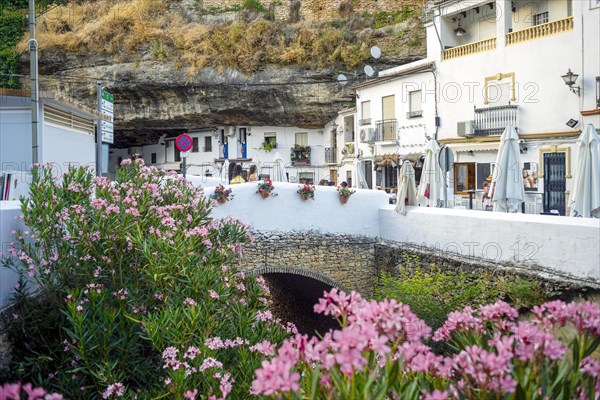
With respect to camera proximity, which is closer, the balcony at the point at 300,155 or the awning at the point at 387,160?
the awning at the point at 387,160

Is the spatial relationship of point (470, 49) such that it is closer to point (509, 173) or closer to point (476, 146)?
point (476, 146)

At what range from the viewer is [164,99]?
35781 millimetres

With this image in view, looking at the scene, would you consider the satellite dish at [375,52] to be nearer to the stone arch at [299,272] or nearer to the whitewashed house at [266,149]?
the whitewashed house at [266,149]

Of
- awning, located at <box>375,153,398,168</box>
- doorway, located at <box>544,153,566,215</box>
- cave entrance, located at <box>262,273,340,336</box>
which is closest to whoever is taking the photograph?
cave entrance, located at <box>262,273,340,336</box>

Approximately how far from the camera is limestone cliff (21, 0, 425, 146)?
32594mm

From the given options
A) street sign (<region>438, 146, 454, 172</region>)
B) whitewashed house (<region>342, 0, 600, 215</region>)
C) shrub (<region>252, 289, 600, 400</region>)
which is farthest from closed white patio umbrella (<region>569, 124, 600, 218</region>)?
shrub (<region>252, 289, 600, 400</region>)

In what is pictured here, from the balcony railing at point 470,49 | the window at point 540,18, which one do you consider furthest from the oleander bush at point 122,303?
the window at point 540,18

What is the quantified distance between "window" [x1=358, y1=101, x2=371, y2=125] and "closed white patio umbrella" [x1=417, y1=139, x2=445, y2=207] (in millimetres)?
13037

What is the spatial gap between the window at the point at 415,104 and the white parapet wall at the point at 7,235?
61.6 feet

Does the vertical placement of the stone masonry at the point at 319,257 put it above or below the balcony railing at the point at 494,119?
below

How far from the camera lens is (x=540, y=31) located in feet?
61.4

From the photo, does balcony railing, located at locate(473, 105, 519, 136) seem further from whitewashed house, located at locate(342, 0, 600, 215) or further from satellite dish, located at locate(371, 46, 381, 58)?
satellite dish, located at locate(371, 46, 381, 58)

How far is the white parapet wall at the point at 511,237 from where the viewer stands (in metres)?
8.95

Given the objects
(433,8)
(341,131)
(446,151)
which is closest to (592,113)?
(446,151)
